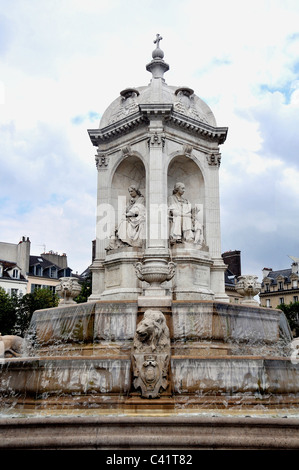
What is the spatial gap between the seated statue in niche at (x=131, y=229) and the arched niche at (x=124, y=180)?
127cm

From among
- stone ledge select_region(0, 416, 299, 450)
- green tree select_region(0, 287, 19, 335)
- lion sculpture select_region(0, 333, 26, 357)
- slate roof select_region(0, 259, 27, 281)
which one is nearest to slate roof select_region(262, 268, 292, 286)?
slate roof select_region(0, 259, 27, 281)

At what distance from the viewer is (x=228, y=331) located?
13.0 metres

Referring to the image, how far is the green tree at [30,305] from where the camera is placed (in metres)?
48.6

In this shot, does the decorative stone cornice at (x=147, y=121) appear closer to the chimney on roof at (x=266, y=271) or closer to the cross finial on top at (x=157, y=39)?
the cross finial on top at (x=157, y=39)

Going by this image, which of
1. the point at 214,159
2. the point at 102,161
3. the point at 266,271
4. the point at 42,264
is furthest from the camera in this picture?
the point at 266,271

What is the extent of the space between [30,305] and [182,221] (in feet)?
118

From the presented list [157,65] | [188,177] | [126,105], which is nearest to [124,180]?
[188,177]

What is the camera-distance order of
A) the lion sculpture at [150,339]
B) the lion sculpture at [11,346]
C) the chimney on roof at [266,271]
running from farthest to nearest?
1. the chimney on roof at [266,271]
2. the lion sculpture at [11,346]
3. the lion sculpture at [150,339]

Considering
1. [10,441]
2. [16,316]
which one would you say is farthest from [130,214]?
[16,316]

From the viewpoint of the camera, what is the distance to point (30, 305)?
1988 inches

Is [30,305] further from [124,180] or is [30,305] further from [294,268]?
[294,268]

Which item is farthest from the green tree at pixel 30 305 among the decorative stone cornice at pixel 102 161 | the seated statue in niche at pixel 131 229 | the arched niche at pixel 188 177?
the arched niche at pixel 188 177

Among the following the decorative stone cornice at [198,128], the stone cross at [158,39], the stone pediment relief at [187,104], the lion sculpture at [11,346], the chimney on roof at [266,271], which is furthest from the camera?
the chimney on roof at [266,271]

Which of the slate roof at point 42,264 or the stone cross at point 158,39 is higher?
the stone cross at point 158,39
